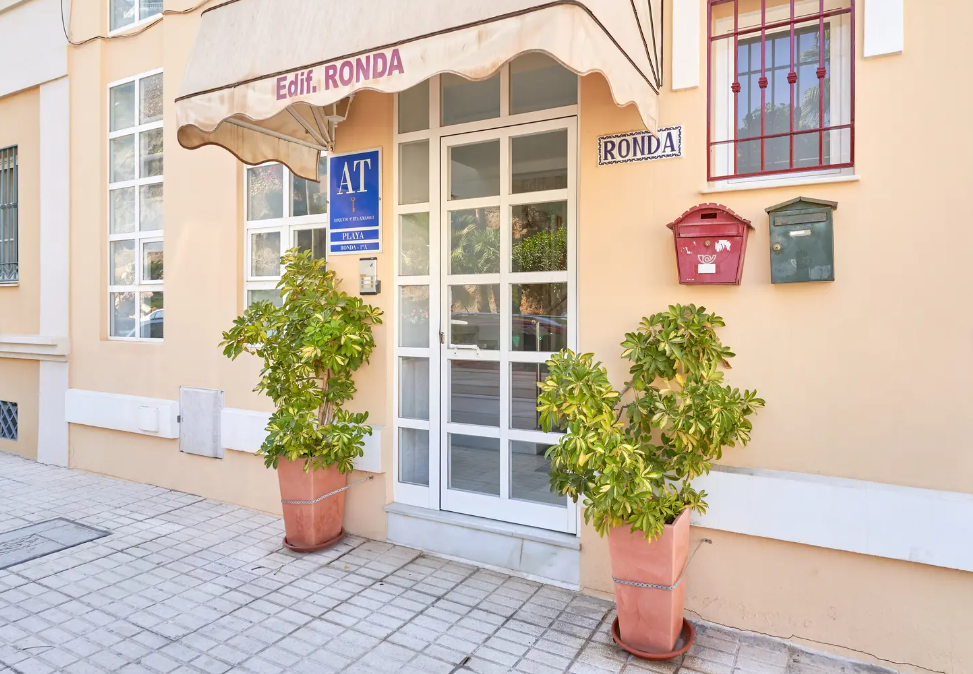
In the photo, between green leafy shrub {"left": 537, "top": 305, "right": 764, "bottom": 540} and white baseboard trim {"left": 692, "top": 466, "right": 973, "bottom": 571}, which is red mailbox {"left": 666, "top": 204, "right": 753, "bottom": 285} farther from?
white baseboard trim {"left": 692, "top": 466, "right": 973, "bottom": 571}

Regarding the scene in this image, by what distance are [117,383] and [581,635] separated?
544cm

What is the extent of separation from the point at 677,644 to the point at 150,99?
22.1 feet

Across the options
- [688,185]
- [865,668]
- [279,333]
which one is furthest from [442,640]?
[688,185]

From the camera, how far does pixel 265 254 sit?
18.8 ft

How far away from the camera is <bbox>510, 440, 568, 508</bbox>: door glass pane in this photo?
4387 mm

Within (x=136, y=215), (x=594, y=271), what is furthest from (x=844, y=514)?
(x=136, y=215)

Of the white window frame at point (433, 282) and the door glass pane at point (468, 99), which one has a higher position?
the door glass pane at point (468, 99)

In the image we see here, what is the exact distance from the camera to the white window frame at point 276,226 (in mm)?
5457

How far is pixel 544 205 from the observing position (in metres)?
4.37

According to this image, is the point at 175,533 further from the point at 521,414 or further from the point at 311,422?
the point at 521,414

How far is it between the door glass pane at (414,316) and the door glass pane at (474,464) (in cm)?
77

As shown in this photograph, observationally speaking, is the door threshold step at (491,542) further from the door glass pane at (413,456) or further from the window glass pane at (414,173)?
the window glass pane at (414,173)

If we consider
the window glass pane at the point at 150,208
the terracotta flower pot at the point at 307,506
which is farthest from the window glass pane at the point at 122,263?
the terracotta flower pot at the point at 307,506

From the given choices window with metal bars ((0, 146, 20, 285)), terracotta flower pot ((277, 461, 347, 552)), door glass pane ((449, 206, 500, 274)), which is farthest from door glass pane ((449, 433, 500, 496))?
window with metal bars ((0, 146, 20, 285))
